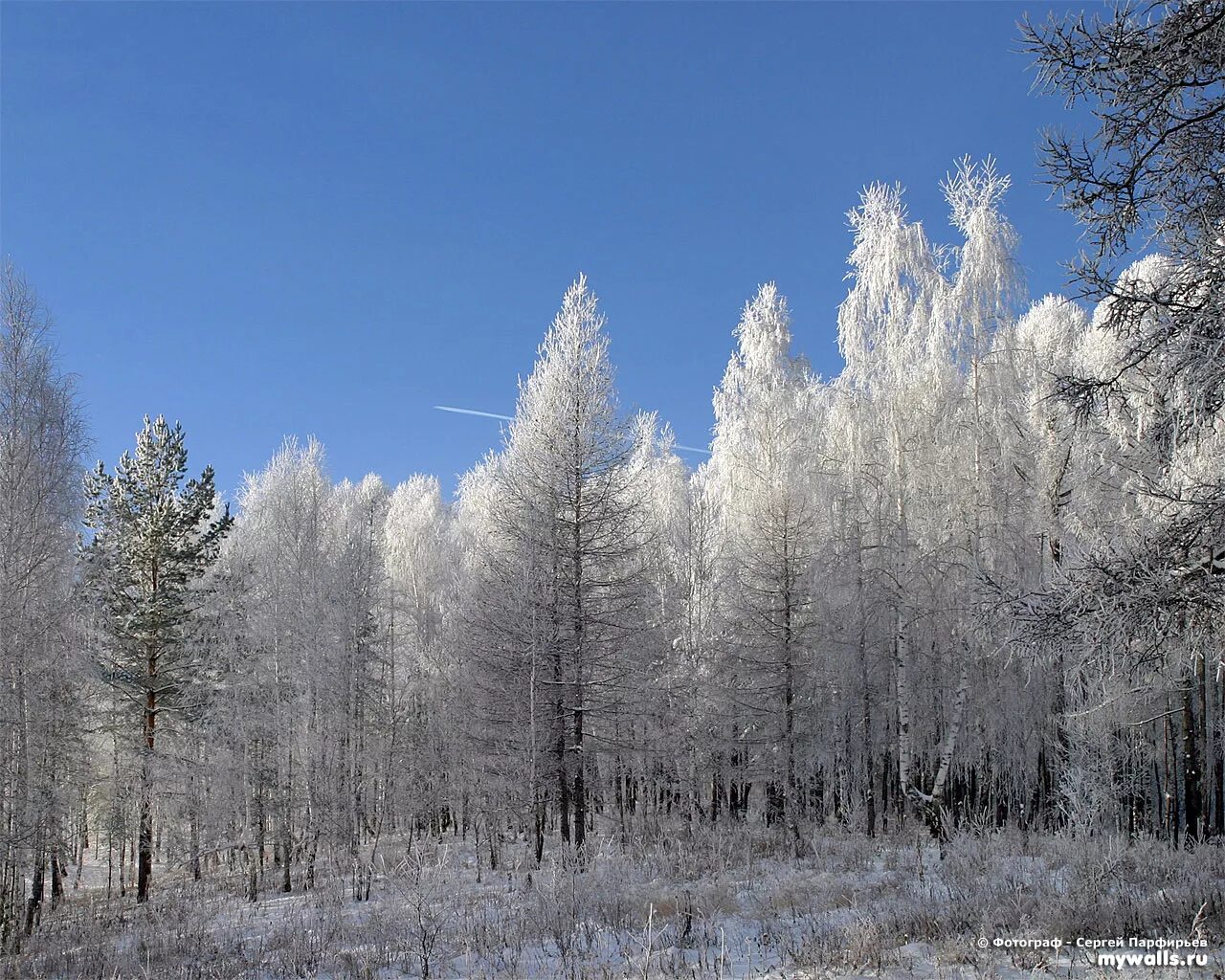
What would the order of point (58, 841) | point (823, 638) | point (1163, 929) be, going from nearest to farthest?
point (1163, 929) → point (58, 841) → point (823, 638)

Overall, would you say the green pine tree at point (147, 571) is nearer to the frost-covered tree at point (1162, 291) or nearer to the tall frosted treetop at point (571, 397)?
the tall frosted treetop at point (571, 397)

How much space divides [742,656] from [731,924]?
1179cm

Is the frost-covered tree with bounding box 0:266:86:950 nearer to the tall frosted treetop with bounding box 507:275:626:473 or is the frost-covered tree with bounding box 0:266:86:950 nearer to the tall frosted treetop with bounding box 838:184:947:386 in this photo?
the tall frosted treetop with bounding box 507:275:626:473

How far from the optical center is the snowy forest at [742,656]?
650 cm

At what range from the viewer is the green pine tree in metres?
19.2

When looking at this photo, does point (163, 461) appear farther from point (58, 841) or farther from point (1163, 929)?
point (1163, 929)

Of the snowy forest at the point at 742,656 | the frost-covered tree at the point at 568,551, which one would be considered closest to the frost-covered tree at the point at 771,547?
the snowy forest at the point at 742,656

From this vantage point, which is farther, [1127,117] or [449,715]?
[449,715]

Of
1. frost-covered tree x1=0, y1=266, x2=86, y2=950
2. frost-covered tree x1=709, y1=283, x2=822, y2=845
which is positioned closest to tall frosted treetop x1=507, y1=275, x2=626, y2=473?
frost-covered tree x1=709, y1=283, x2=822, y2=845

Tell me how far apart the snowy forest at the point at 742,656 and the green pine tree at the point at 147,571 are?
110mm

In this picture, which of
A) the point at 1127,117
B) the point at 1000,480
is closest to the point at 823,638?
the point at 1000,480

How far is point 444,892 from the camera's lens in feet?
40.9

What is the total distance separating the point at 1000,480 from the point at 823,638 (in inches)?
212

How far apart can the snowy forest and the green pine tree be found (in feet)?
0.36
